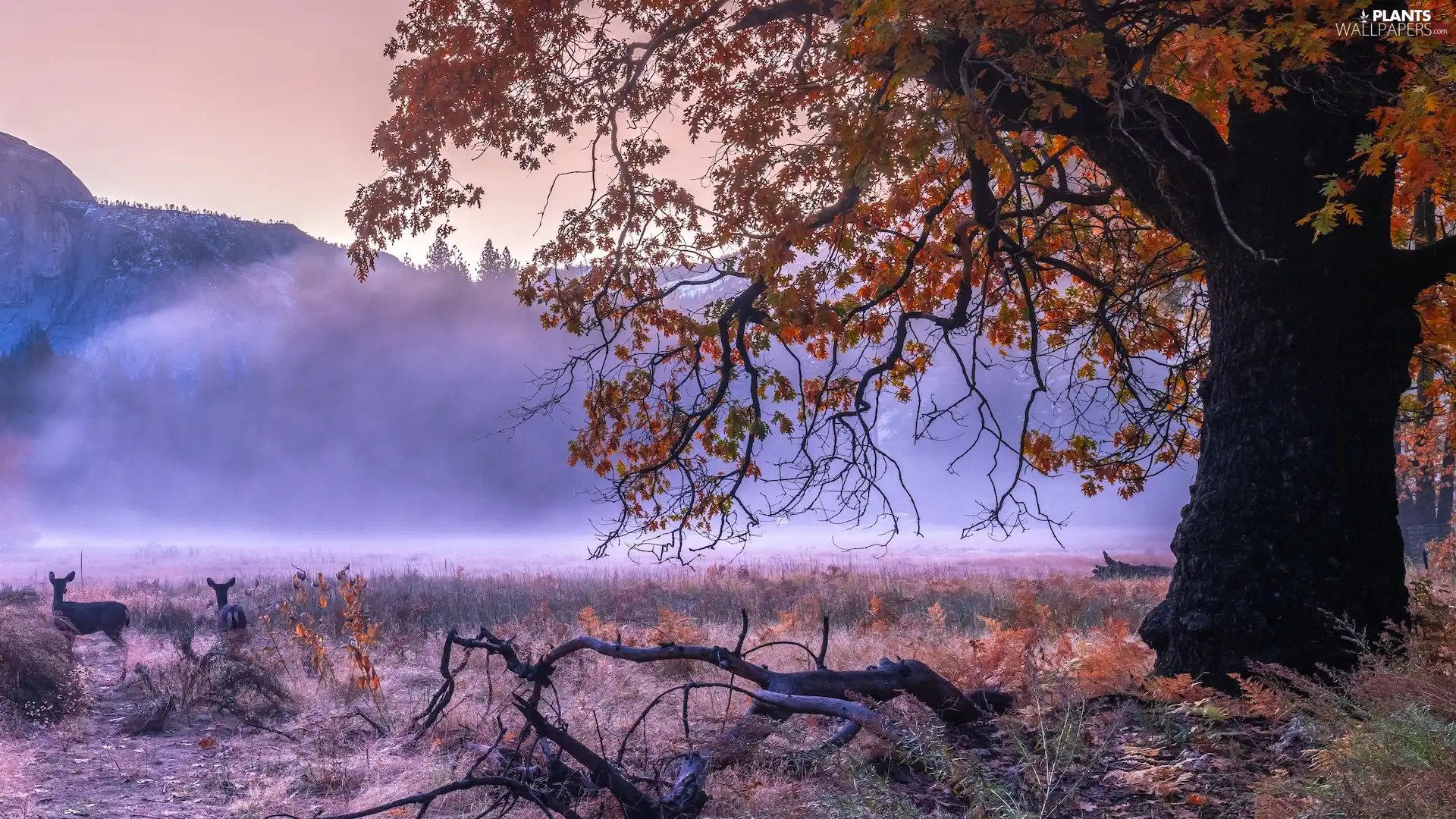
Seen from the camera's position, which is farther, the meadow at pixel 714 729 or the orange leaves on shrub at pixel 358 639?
the orange leaves on shrub at pixel 358 639

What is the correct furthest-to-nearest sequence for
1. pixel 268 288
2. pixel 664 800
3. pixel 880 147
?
pixel 268 288 < pixel 880 147 < pixel 664 800

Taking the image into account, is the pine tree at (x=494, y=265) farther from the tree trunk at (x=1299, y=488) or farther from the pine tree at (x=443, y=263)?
the tree trunk at (x=1299, y=488)

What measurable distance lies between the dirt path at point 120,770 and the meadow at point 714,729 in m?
0.03

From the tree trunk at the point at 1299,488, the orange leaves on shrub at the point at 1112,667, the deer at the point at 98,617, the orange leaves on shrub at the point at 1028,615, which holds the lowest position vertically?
the orange leaves on shrub at the point at 1028,615

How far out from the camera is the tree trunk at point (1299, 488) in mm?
5895

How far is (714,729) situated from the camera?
22.0ft

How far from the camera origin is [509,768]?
5.19 m

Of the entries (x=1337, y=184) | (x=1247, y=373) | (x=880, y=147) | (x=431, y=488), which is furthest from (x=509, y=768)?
(x=431, y=488)

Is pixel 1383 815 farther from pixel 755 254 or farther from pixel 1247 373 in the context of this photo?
pixel 755 254

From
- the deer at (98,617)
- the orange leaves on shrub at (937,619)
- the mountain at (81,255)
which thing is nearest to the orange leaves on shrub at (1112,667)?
the orange leaves on shrub at (937,619)

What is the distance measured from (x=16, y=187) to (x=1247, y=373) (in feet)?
477

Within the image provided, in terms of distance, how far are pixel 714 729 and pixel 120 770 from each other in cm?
474

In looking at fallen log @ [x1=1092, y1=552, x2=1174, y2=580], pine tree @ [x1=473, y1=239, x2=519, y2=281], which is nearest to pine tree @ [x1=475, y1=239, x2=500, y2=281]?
pine tree @ [x1=473, y1=239, x2=519, y2=281]

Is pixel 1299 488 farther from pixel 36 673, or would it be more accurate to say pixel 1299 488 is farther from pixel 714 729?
pixel 36 673
